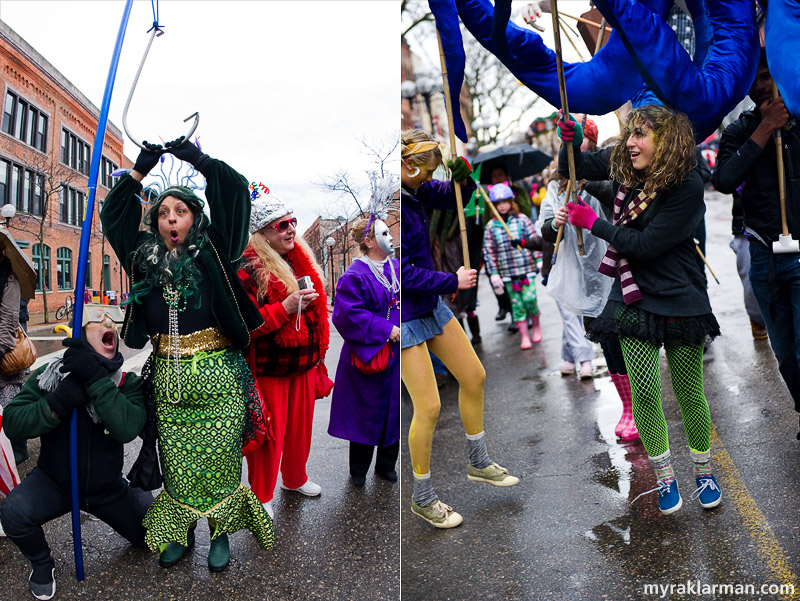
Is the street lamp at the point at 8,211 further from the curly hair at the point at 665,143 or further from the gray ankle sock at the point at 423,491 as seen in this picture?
the curly hair at the point at 665,143

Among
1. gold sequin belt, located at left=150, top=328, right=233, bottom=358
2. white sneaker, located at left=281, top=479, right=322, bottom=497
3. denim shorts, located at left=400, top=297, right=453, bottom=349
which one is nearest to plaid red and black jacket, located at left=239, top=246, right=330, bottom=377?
gold sequin belt, located at left=150, top=328, right=233, bottom=358

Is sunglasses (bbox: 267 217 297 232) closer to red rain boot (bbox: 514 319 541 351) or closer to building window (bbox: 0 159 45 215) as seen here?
building window (bbox: 0 159 45 215)

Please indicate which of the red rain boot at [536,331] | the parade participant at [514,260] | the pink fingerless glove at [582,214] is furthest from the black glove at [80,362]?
the red rain boot at [536,331]

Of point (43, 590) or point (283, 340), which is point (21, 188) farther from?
point (43, 590)

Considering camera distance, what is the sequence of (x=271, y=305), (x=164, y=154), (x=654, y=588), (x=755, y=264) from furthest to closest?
(x=755, y=264)
(x=271, y=305)
(x=164, y=154)
(x=654, y=588)

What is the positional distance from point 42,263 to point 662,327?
7.96 ft

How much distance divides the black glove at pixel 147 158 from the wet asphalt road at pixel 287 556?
0.70m

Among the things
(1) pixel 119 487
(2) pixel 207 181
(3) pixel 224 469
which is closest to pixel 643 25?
(2) pixel 207 181

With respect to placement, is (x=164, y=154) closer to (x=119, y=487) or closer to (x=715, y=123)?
(x=119, y=487)

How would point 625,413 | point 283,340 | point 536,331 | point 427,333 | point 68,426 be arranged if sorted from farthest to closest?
1. point 536,331
2. point 625,413
3. point 427,333
4. point 283,340
5. point 68,426

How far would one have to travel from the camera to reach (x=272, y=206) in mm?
3068

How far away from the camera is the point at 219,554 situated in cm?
301

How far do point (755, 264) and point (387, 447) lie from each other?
1847 mm

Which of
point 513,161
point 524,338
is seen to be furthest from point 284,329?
point 513,161
